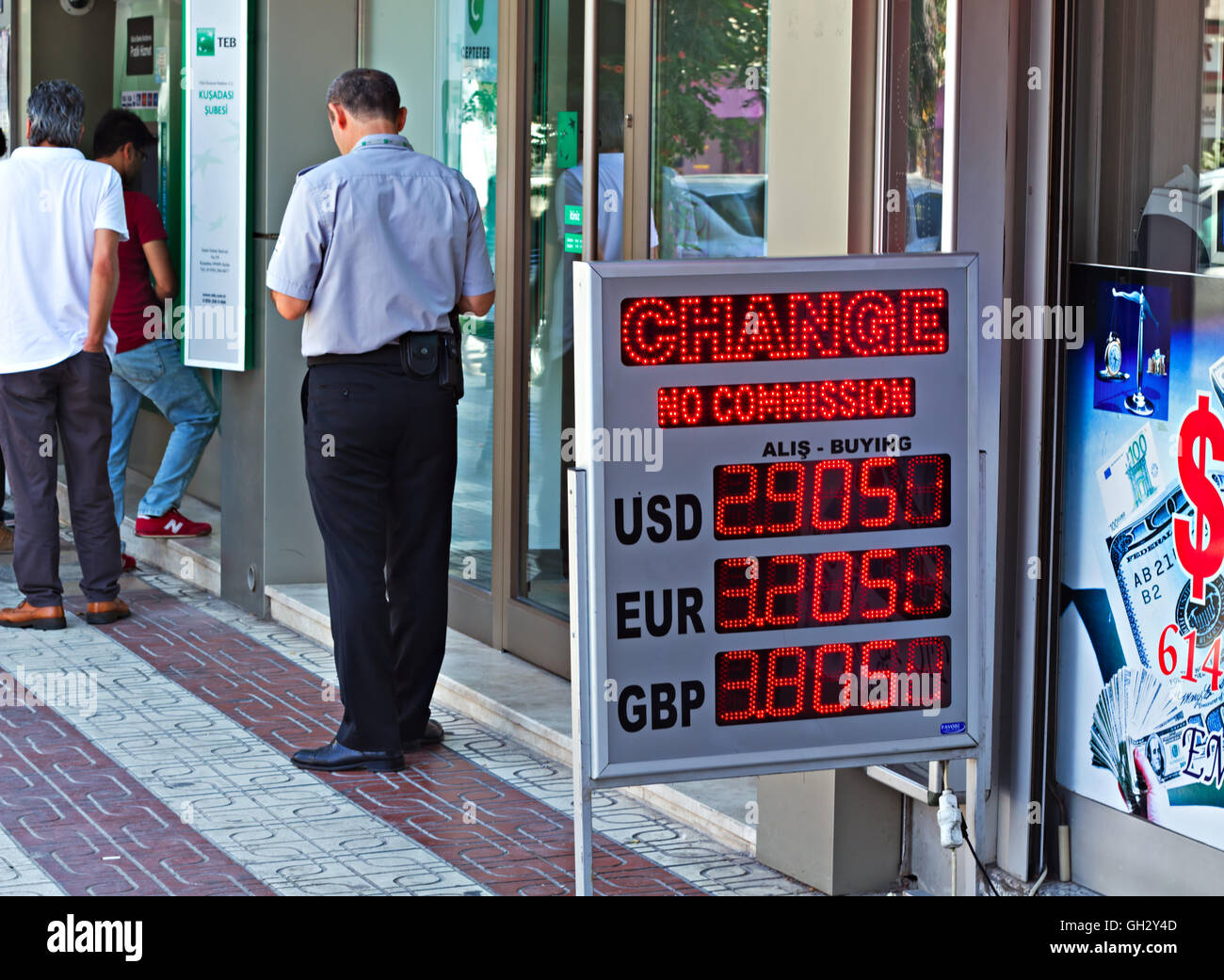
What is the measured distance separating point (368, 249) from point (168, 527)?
4281 mm

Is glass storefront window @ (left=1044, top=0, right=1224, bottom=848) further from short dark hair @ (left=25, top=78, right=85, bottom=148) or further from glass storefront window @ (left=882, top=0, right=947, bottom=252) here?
short dark hair @ (left=25, top=78, right=85, bottom=148)

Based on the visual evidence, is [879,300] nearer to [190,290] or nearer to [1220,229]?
[1220,229]

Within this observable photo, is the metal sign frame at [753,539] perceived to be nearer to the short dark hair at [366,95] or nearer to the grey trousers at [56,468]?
the short dark hair at [366,95]

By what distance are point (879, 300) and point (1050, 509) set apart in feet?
3.06

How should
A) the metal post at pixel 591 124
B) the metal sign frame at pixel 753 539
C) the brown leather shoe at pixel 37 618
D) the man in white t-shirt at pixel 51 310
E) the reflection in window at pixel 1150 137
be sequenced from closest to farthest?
the metal sign frame at pixel 753 539
the reflection in window at pixel 1150 137
the metal post at pixel 591 124
the man in white t-shirt at pixel 51 310
the brown leather shoe at pixel 37 618

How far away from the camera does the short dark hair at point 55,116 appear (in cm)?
794

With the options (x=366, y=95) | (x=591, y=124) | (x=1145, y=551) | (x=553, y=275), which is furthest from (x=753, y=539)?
(x=553, y=275)

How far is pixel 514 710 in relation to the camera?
254 inches

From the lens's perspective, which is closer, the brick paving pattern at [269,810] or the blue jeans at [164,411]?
the brick paving pattern at [269,810]

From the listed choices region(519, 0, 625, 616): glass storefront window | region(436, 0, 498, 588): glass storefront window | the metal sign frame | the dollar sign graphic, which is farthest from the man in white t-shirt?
the dollar sign graphic

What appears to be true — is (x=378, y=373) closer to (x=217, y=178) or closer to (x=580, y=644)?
(x=580, y=644)

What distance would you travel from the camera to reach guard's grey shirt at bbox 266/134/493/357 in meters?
5.78

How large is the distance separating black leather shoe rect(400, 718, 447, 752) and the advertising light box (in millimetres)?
2559

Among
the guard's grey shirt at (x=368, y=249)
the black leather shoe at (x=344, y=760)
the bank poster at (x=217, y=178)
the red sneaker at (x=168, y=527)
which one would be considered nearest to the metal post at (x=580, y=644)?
the guard's grey shirt at (x=368, y=249)
